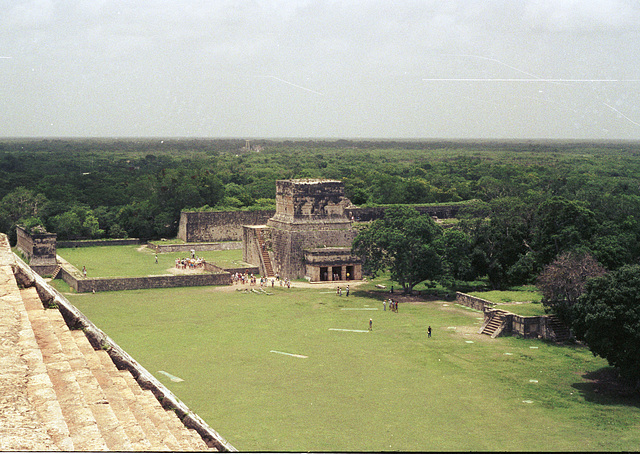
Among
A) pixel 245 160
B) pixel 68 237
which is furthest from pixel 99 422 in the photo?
pixel 245 160

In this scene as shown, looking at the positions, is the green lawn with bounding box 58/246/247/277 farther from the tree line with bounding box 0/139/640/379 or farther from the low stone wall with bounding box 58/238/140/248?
the tree line with bounding box 0/139/640/379

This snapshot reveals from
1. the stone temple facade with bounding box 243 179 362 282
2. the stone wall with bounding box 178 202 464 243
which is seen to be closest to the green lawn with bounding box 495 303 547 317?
the stone temple facade with bounding box 243 179 362 282

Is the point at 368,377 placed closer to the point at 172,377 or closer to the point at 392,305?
the point at 172,377

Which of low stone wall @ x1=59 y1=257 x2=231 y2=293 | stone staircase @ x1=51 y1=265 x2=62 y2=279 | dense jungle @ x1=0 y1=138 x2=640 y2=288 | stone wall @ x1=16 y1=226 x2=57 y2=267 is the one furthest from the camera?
stone wall @ x1=16 y1=226 x2=57 y2=267

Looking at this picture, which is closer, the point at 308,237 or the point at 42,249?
the point at 42,249

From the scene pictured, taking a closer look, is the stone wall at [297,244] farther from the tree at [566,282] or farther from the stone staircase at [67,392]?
the stone staircase at [67,392]

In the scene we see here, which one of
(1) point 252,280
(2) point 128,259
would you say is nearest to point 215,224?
(2) point 128,259
